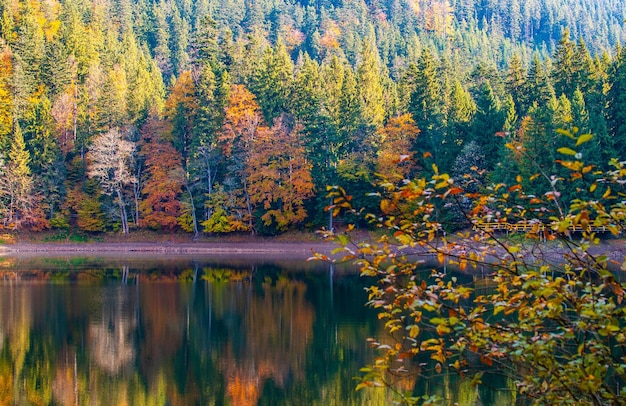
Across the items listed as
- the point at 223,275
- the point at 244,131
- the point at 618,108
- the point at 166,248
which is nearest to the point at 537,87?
the point at 618,108

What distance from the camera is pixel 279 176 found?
5409 centimetres

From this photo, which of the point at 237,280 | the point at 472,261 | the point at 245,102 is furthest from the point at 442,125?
the point at 472,261

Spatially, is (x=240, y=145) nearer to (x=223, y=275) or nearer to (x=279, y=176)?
(x=279, y=176)

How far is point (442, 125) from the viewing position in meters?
56.0

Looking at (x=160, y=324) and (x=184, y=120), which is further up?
(x=184, y=120)

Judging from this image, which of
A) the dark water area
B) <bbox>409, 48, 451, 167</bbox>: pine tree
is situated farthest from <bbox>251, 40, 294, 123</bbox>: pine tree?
the dark water area

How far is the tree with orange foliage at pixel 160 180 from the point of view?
55938 millimetres

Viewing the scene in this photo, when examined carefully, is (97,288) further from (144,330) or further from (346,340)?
(346,340)

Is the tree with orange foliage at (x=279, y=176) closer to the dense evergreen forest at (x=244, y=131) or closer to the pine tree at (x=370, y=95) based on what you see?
the dense evergreen forest at (x=244, y=131)

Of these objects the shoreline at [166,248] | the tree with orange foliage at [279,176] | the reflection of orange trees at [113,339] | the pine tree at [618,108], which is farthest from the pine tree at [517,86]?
the reflection of orange trees at [113,339]

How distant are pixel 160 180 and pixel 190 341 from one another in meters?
36.4

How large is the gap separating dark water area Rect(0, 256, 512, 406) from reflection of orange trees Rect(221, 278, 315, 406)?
3cm

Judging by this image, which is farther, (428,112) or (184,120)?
(184,120)

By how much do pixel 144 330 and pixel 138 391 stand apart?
721 centimetres
